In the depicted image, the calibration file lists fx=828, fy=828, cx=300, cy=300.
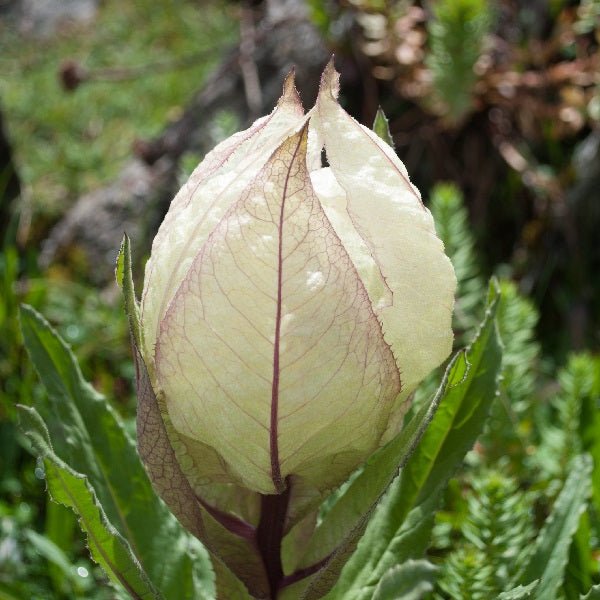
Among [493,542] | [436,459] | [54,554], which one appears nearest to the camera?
[436,459]

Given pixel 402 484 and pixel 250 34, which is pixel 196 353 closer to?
pixel 402 484

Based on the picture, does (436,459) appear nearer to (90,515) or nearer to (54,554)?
(90,515)

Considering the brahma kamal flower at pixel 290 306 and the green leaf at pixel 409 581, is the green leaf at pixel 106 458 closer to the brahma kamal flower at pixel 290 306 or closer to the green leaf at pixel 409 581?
the brahma kamal flower at pixel 290 306

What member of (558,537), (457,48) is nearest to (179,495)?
(558,537)

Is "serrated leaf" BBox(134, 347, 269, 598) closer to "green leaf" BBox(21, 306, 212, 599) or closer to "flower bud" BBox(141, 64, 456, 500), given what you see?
"flower bud" BBox(141, 64, 456, 500)

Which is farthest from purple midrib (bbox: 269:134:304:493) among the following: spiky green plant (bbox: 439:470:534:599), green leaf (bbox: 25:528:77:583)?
green leaf (bbox: 25:528:77:583)
